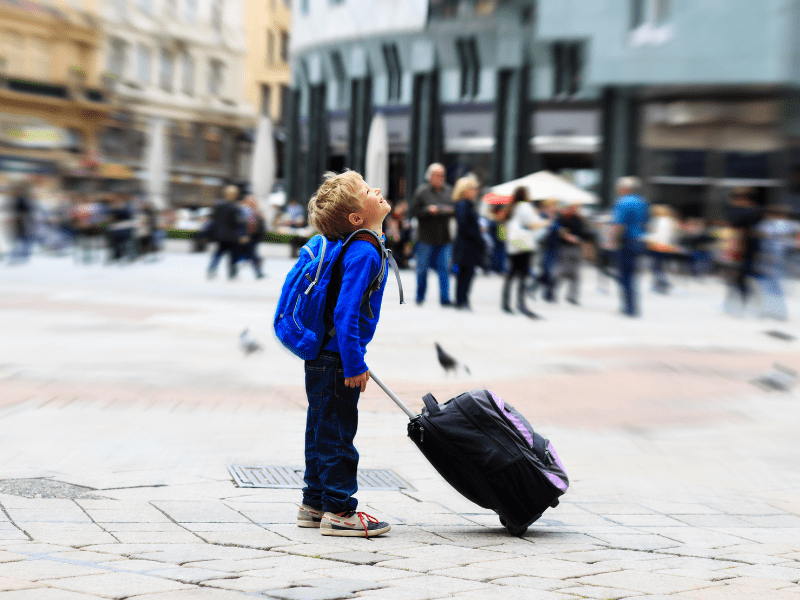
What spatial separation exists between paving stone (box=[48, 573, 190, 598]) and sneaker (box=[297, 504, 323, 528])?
3.55 ft

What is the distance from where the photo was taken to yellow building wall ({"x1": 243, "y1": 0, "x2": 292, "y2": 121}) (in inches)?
2248

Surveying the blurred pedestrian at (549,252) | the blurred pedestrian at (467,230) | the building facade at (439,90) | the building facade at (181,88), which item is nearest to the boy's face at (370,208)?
the blurred pedestrian at (467,230)

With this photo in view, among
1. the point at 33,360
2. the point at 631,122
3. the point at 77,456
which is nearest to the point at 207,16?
the point at 631,122

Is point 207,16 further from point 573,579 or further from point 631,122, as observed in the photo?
point 573,579

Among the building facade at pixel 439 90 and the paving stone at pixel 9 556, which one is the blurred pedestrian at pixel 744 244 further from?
the building facade at pixel 439 90

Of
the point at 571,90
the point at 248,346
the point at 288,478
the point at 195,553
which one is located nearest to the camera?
the point at 195,553

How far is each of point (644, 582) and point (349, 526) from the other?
1174 mm

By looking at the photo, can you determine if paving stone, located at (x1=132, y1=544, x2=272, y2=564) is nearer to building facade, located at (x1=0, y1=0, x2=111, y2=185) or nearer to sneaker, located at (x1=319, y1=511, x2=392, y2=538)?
sneaker, located at (x1=319, y1=511, x2=392, y2=538)

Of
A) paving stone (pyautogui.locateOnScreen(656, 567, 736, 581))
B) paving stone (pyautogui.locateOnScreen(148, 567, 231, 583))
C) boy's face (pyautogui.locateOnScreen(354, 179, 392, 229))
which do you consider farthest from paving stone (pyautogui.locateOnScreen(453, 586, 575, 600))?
boy's face (pyautogui.locateOnScreen(354, 179, 392, 229))

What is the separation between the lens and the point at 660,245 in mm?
18469

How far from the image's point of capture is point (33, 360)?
832 centimetres

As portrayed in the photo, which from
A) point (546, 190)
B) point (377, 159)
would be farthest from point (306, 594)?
point (377, 159)

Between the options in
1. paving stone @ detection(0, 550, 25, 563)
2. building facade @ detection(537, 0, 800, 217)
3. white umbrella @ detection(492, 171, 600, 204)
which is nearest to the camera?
paving stone @ detection(0, 550, 25, 563)

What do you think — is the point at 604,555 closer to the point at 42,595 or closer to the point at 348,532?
the point at 348,532
